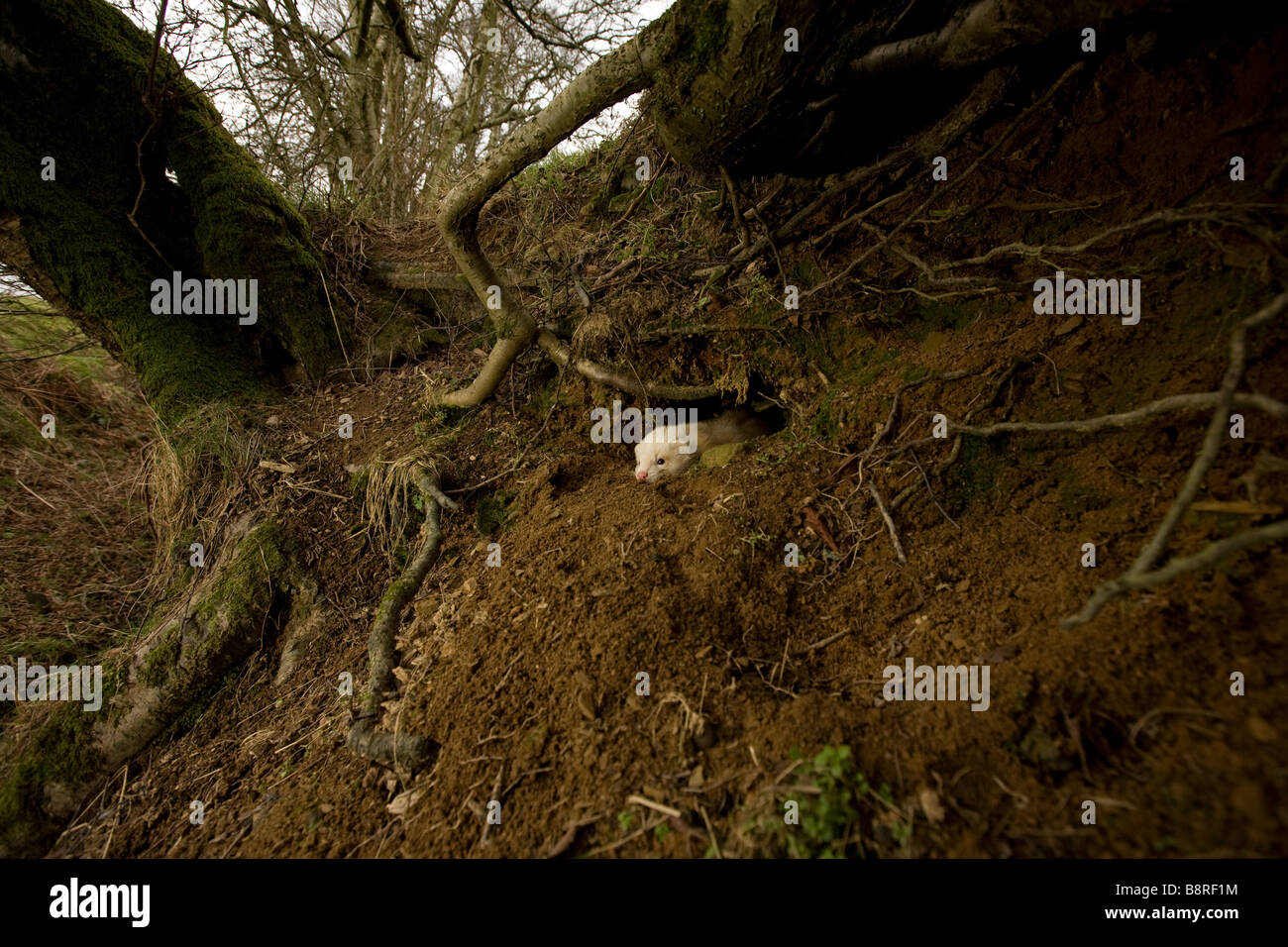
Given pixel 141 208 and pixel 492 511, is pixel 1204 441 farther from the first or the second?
pixel 141 208

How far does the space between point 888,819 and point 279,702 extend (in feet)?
10.0

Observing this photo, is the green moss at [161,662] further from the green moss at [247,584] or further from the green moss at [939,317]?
the green moss at [939,317]

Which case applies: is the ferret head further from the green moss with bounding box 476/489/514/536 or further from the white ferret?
the green moss with bounding box 476/489/514/536

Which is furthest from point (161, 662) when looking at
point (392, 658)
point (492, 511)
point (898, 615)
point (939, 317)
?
point (939, 317)

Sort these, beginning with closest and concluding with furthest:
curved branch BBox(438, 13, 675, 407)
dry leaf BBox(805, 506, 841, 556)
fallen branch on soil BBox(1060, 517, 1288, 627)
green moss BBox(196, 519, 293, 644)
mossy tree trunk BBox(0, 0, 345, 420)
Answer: fallen branch on soil BBox(1060, 517, 1288, 627) < dry leaf BBox(805, 506, 841, 556) < curved branch BBox(438, 13, 675, 407) < green moss BBox(196, 519, 293, 644) < mossy tree trunk BBox(0, 0, 345, 420)

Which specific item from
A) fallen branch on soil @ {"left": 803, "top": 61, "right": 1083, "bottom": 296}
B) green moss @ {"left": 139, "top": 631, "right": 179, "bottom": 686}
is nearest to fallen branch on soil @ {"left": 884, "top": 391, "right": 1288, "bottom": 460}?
fallen branch on soil @ {"left": 803, "top": 61, "right": 1083, "bottom": 296}

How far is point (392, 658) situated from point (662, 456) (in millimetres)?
2027

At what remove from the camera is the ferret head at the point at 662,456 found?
3.44 metres

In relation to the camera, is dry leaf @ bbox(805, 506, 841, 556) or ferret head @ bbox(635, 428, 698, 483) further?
ferret head @ bbox(635, 428, 698, 483)

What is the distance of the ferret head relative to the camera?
344 centimetres

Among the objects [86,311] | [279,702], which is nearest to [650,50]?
[279,702]

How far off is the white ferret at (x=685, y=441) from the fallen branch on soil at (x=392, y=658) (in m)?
1.31

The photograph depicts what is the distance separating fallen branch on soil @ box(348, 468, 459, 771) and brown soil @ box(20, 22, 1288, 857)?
0.25ft
